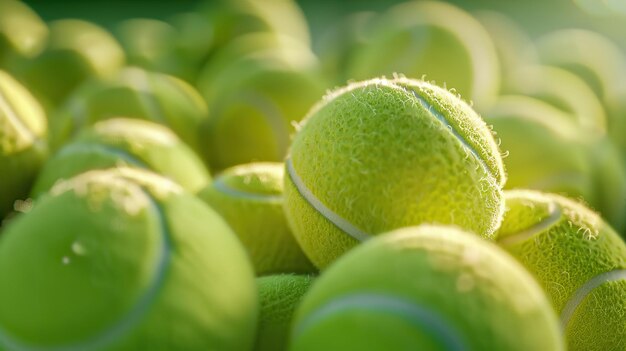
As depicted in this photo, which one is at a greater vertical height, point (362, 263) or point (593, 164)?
point (593, 164)

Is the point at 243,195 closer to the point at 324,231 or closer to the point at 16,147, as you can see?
the point at 324,231

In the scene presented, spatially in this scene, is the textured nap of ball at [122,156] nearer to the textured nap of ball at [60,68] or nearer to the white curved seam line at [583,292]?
the white curved seam line at [583,292]

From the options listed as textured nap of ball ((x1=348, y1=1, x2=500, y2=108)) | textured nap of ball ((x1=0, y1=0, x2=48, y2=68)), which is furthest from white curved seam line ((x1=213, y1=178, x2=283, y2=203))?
Answer: textured nap of ball ((x1=0, y1=0, x2=48, y2=68))

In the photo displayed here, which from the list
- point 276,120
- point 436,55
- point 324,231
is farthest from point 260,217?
point 436,55

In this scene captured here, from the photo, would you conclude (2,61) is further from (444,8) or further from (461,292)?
(461,292)

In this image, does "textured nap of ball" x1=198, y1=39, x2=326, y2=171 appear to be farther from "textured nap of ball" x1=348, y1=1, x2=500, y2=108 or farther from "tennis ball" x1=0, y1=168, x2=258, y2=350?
"tennis ball" x1=0, y1=168, x2=258, y2=350

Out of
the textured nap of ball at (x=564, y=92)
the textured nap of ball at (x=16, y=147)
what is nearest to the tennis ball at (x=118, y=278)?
the textured nap of ball at (x=16, y=147)

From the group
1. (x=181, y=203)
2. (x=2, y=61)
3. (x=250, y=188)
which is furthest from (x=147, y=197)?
(x=2, y=61)
